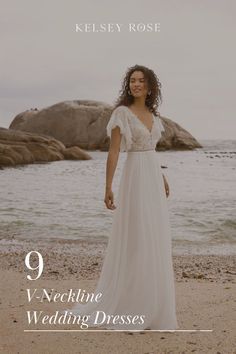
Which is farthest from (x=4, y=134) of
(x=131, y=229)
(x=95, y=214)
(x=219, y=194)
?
(x=131, y=229)

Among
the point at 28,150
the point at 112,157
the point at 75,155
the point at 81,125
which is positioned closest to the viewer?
the point at 112,157

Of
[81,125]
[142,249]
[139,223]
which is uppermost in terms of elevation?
[81,125]

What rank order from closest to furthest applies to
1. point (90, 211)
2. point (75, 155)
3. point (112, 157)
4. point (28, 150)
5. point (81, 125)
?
1. point (112, 157)
2. point (90, 211)
3. point (28, 150)
4. point (75, 155)
5. point (81, 125)

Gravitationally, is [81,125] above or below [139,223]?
above

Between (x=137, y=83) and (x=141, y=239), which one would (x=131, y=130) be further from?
(x=141, y=239)

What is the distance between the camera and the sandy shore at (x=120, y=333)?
426 cm

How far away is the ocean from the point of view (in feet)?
34.0

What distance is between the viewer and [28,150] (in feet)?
101

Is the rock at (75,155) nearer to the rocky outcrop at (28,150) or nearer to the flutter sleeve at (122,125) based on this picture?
the rocky outcrop at (28,150)

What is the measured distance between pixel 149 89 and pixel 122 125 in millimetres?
394

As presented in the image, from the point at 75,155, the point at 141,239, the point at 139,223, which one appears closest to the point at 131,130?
the point at 139,223

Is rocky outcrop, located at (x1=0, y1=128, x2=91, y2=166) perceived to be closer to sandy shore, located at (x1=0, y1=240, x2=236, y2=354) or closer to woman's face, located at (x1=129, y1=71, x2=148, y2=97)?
sandy shore, located at (x1=0, y1=240, x2=236, y2=354)

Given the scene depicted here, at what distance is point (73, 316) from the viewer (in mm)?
4996

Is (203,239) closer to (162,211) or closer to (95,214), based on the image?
(95,214)
